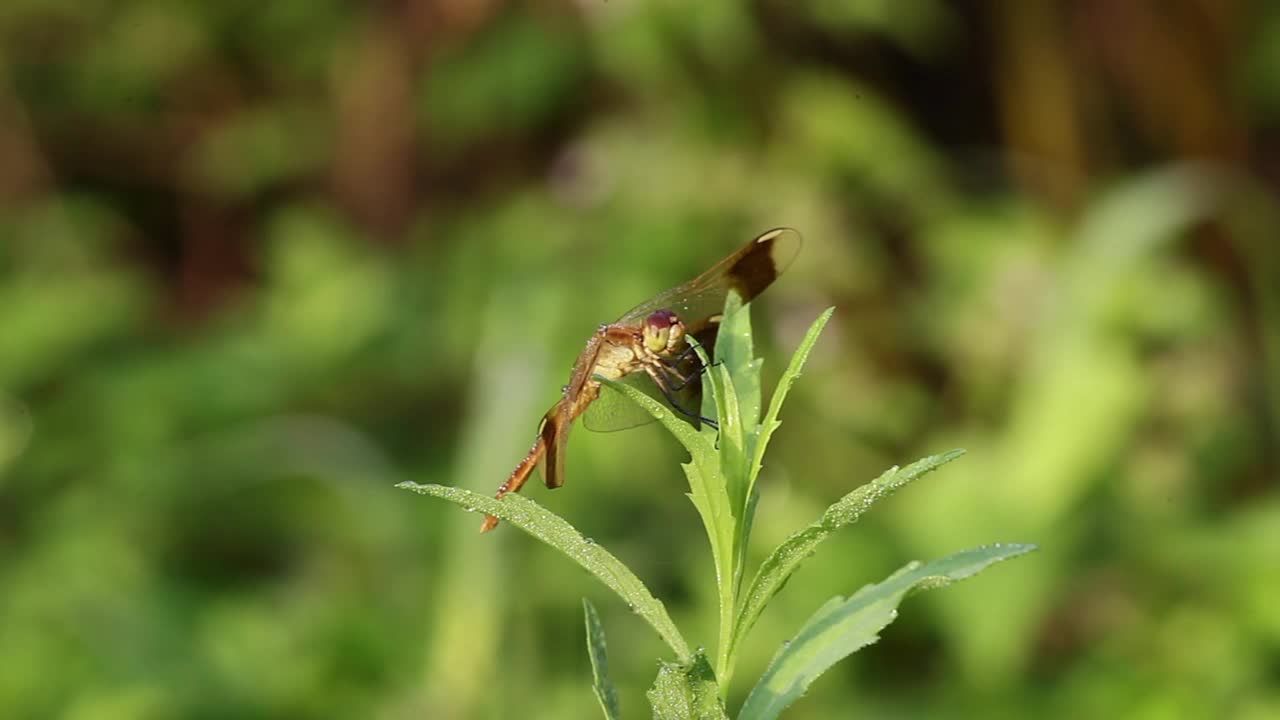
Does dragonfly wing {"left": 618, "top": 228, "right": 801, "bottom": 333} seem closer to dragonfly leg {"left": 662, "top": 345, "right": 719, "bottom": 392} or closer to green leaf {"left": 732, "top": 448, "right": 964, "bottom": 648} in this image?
dragonfly leg {"left": 662, "top": 345, "right": 719, "bottom": 392}

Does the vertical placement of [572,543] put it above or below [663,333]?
below

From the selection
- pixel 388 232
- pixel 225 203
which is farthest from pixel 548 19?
pixel 225 203

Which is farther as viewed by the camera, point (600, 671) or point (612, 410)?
point (612, 410)

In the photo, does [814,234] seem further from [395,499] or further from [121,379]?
[121,379]

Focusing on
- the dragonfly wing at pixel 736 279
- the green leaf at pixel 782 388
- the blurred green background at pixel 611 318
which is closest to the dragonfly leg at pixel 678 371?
the dragonfly wing at pixel 736 279

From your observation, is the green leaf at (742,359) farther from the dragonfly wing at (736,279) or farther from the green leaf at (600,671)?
the dragonfly wing at (736,279)

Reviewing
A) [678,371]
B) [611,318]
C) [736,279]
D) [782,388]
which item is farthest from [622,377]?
[611,318]

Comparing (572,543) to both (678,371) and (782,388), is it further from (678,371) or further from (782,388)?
(678,371)

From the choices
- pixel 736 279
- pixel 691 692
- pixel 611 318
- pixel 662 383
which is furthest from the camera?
pixel 611 318
